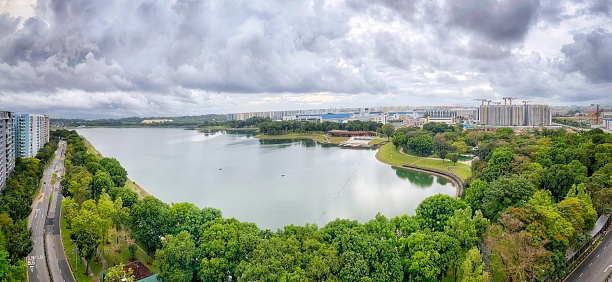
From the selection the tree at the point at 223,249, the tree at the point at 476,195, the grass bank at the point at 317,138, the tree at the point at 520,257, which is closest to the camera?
the tree at the point at 520,257

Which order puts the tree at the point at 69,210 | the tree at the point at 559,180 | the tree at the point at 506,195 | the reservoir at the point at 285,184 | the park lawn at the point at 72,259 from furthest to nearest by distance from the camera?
the reservoir at the point at 285,184 → the tree at the point at 559,180 → the tree at the point at 506,195 → the tree at the point at 69,210 → the park lawn at the point at 72,259

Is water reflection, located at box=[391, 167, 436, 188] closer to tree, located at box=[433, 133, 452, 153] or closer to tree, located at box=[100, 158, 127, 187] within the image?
tree, located at box=[433, 133, 452, 153]

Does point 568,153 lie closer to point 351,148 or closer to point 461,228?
point 461,228

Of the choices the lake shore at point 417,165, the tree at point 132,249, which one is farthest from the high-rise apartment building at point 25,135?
the lake shore at point 417,165

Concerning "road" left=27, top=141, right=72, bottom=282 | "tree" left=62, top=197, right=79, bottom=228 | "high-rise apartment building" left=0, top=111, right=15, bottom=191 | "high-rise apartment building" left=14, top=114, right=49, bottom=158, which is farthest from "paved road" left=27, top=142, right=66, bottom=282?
"high-rise apartment building" left=14, top=114, right=49, bottom=158

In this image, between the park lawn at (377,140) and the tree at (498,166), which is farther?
the park lawn at (377,140)

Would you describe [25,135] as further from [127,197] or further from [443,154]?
[443,154]

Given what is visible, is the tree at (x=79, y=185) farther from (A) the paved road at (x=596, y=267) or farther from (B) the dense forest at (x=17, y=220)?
(A) the paved road at (x=596, y=267)

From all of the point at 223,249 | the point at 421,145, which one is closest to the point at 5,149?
the point at 223,249

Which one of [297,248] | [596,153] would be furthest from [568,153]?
[297,248]
